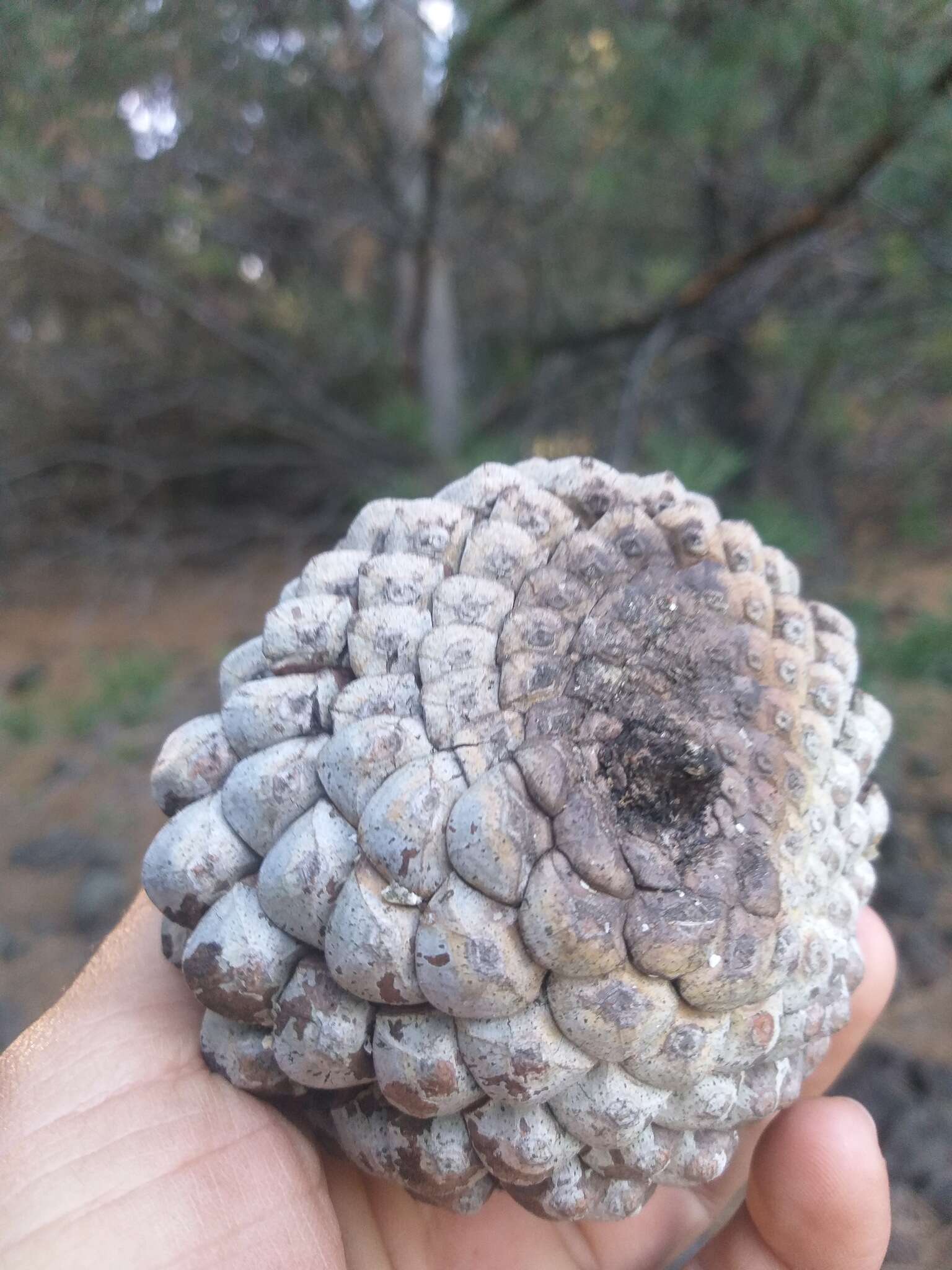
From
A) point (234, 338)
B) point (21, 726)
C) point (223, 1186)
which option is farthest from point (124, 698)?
point (223, 1186)

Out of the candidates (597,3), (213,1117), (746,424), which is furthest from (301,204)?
(213,1117)

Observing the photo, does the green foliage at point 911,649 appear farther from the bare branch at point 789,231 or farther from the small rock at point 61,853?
the small rock at point 61,853

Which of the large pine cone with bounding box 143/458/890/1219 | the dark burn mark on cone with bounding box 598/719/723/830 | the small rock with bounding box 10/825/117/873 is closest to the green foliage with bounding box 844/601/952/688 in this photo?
the large pine cone with bounding box 143/458/890/1219

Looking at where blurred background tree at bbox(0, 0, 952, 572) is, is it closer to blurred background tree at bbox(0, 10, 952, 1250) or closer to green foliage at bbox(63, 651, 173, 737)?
blurred background tree at bbox(0, 10, 952, 1250)

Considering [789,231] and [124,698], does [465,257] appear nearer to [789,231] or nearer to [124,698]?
[789,231]

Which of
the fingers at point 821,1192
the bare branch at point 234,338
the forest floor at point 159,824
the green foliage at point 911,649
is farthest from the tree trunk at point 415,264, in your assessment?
the fingers at point 821,1192
